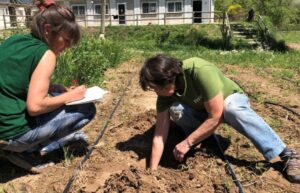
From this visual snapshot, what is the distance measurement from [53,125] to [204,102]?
1148mm

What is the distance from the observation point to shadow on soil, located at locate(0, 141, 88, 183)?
3.33m

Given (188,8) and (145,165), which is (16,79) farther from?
(188,8)

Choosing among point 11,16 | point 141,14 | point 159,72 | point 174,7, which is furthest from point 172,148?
point 174,7

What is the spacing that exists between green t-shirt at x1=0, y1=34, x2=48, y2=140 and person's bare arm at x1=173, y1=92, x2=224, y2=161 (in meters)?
1.17

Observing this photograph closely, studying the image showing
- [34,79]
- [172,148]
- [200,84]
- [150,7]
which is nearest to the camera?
[34,79]

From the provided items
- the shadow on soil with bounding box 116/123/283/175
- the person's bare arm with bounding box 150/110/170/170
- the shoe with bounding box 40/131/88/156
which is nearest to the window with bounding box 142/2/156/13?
the shadow on soil with bounding box 116/123/283/175

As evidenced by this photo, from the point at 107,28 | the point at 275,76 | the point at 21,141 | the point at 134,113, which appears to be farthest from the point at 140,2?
the point at 21,141

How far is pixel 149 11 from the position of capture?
30.9m

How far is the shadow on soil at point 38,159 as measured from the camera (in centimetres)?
333

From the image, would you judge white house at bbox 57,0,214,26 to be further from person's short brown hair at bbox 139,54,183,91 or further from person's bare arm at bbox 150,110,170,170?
person's short brown hair at bbox 139,54,183,91

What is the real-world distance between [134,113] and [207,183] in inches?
82.0

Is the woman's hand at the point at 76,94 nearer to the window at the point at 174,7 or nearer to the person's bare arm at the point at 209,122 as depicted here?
the person's bare arm at the point at 209,122

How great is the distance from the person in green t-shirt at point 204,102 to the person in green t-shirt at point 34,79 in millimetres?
634

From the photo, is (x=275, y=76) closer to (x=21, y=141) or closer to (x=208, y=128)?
(x=208, y=128)
